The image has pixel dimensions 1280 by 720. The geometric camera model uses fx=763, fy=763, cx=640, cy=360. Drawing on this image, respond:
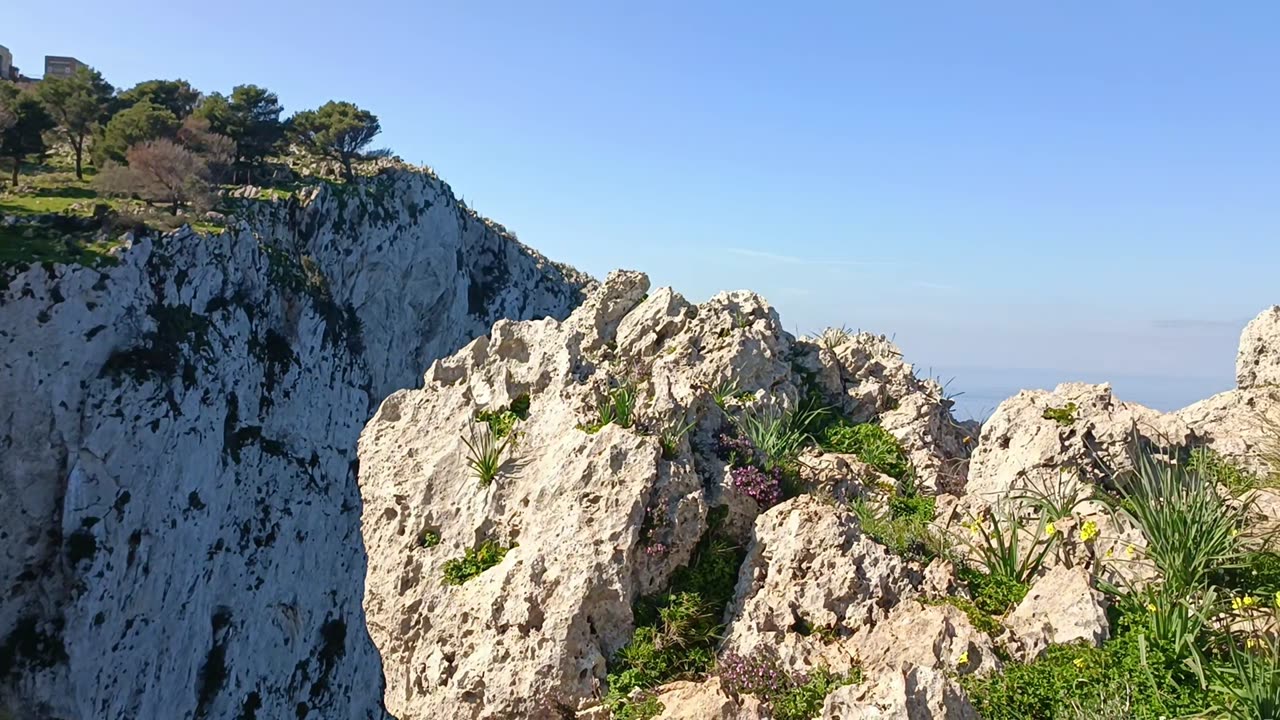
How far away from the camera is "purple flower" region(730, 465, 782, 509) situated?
859 centimetres

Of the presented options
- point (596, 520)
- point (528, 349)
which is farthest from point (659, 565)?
point (528, 349)

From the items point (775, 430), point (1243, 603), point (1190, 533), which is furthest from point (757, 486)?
point (1243, 603)

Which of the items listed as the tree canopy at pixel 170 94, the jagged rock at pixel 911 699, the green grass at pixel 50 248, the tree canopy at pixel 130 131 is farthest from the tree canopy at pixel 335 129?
the jagged rock at pixel 911 699

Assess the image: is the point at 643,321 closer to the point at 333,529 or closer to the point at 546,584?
the point at 546,584

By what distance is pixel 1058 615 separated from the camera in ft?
21.3

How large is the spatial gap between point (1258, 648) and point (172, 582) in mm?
35612

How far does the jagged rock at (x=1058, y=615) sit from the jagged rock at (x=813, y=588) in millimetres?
1016

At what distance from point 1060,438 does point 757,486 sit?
3.48 m

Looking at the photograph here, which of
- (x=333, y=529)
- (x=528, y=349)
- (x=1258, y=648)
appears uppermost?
(x=528, y=349)

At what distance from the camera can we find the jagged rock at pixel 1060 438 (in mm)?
8461

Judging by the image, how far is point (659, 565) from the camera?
793cm

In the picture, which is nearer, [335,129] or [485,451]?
[485,451]

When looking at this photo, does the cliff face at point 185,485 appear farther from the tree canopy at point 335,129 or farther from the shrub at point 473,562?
the shrub at point 473,562

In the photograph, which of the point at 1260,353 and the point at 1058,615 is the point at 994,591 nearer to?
the point at 1058,615
